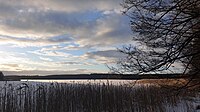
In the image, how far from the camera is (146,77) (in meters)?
7.23

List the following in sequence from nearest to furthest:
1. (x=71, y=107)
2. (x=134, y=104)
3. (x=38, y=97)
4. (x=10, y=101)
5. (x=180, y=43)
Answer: (x=180, y=43), (x=10, y=101), (x=38, y=97), (x=71, y=107), (x=134, y=104)

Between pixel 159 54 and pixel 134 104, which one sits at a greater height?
pixel 159 54

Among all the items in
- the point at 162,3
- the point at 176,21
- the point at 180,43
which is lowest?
the point at 180,43

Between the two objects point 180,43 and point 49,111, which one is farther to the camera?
point 49,111

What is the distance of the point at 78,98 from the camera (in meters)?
10.8

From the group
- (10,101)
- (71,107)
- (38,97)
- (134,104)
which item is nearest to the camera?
(10,101)

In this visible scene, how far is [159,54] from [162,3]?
121 centimetres

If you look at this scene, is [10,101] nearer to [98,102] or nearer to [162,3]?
[98,102]

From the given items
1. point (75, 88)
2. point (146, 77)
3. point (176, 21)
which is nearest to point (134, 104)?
point (75, 88)

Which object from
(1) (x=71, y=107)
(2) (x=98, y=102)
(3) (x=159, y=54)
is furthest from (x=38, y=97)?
(3) (x=159, y=54)

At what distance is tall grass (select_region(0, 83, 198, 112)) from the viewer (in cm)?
895

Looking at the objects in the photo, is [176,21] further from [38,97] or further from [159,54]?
[38,97]

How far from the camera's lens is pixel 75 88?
1126 centimetres

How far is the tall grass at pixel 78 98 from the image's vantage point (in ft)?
29.4
